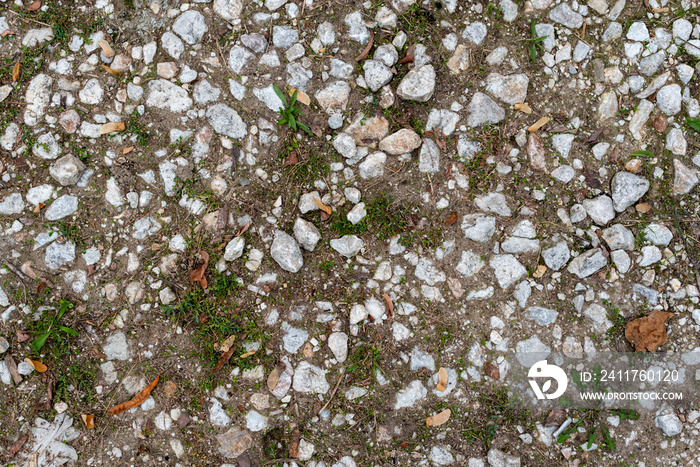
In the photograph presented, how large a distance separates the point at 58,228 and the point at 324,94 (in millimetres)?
2472

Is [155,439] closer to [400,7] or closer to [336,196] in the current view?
[336,196]

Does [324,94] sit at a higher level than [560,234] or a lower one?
higher

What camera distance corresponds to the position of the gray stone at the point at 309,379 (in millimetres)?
3506

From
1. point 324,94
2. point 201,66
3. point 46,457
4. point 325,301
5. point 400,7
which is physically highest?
point 400,7

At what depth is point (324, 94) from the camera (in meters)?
3.58

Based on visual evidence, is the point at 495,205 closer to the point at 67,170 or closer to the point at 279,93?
the point at 279,93

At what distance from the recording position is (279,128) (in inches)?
141

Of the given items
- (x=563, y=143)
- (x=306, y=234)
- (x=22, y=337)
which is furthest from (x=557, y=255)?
(x=22, y=337)

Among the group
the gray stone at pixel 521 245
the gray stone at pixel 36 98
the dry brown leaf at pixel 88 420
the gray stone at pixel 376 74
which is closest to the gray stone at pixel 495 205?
the gray stone at pixel 521 245

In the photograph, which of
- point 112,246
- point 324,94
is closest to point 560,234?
point 324,94

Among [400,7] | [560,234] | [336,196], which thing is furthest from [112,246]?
[560,234]

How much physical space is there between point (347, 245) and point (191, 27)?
7.35 feet

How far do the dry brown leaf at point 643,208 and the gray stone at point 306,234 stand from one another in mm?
2656

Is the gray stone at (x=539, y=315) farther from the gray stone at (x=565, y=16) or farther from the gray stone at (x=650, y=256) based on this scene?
the gray stone at (x=565, y=16)
